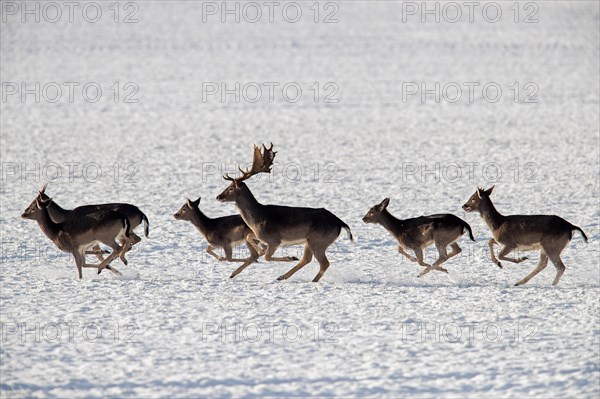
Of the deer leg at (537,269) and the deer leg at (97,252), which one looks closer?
the deer leg at (537,269)

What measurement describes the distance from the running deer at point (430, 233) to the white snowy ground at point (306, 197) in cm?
35

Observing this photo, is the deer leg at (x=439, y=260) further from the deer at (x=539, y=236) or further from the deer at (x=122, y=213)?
the deer at (x=122, y=213)

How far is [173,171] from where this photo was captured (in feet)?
68.0

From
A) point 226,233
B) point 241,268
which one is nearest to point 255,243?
point 226,233

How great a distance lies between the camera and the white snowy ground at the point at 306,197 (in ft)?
26.8

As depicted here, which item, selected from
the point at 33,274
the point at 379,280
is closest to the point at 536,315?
the point at 379,280

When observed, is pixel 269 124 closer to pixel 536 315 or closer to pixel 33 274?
pixel 33 274

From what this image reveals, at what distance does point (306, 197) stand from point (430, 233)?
20.5 feet

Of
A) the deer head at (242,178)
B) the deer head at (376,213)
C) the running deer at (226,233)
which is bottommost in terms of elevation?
the running deer at (226,233)

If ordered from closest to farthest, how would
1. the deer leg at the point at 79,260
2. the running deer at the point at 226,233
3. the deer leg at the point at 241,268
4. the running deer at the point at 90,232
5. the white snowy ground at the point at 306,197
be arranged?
the white snowy ground at the point at 306,197 < the running deer at the point at 90,232 < the deer leg at the point at 79,260 < the deer leg at the point at 241,268 < the running deer at the point at 226,233

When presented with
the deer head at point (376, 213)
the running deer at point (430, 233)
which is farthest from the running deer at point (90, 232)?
A: the running deer at point (430, 233)

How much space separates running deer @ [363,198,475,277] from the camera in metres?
11.6

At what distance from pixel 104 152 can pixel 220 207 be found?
7.35 m

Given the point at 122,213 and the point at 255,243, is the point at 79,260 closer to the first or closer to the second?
the point at 122,213
